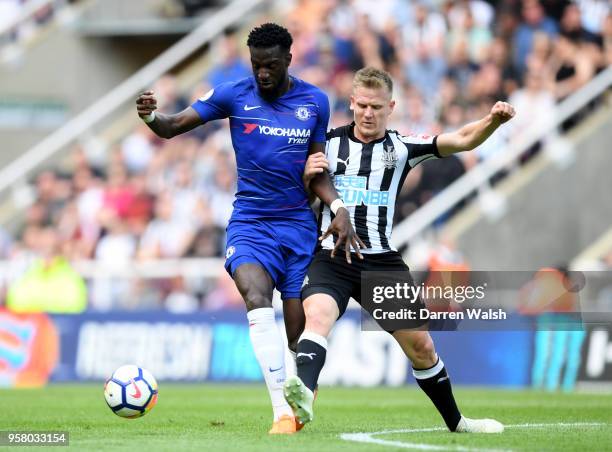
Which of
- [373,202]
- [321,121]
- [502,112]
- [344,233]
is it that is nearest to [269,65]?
[321,121]

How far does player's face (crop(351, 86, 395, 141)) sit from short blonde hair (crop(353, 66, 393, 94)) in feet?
0.08

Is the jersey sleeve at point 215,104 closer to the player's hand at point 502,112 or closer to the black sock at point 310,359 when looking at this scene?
the black sock at point 310,359

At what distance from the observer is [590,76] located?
1845 cm

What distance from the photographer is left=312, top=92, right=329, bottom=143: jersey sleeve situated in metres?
8.91

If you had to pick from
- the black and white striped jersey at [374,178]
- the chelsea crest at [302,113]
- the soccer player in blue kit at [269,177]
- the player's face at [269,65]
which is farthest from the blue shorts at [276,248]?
the player's face at [269,65]

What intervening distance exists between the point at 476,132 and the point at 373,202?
812mm

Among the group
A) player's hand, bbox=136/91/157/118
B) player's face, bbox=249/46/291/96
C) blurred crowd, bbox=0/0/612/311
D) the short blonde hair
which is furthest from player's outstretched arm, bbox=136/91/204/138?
blurred crowd, bbox=0/0/612/311

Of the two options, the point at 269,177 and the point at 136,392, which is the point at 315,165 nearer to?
the point at 269,177

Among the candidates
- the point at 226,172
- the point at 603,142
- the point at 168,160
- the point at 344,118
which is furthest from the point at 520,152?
the point at 168,160

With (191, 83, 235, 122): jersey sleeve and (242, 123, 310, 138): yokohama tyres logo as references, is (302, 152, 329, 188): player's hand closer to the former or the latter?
(242, 123, 310, 138): yokohama tyres logo

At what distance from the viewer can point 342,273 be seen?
848 cm

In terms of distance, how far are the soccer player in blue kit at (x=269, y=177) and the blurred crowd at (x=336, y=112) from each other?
335 inches

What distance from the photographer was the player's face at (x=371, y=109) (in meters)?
8.49

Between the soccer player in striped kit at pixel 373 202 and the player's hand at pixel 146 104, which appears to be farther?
the player's hand at pixel 146 104
